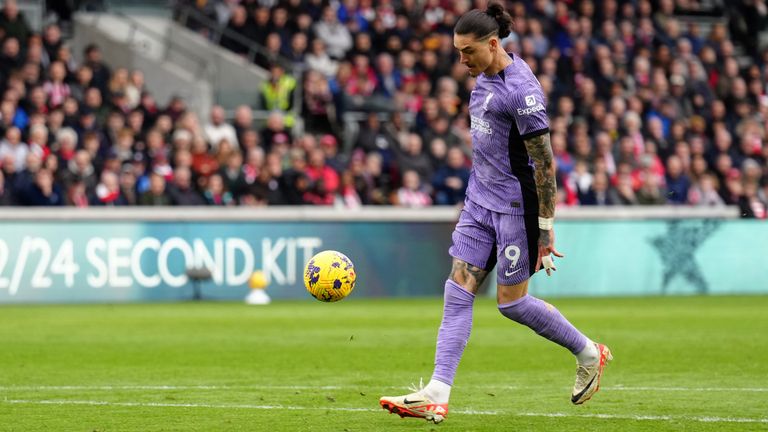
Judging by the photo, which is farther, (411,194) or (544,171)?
(411,194)

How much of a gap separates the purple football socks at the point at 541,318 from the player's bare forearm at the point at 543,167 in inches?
23.6

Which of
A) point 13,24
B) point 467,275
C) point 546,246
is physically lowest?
point 467,275

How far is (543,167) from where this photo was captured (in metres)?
7.91

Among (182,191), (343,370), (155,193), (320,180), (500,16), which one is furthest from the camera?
(320,180)

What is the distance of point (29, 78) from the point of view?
22516mm

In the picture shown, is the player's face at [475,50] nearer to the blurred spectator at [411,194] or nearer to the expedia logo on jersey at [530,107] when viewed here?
the expedia logo on jersey at [530,107]

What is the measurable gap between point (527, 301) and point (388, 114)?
58.1 ft

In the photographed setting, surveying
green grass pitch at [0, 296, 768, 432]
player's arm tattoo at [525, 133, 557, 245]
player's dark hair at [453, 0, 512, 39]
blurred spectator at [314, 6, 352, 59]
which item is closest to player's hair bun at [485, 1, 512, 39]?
player's dark hair at [453, 0, 512, 39]

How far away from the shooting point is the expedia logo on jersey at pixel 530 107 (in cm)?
785

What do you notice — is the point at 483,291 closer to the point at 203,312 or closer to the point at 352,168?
the point at 352,168

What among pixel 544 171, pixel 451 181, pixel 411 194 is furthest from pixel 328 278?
pixel 451 181

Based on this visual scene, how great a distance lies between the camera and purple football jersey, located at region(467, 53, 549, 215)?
7914 mm

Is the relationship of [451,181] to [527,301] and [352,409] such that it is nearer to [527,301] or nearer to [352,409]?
[352,409]

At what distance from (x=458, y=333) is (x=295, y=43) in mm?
18797
